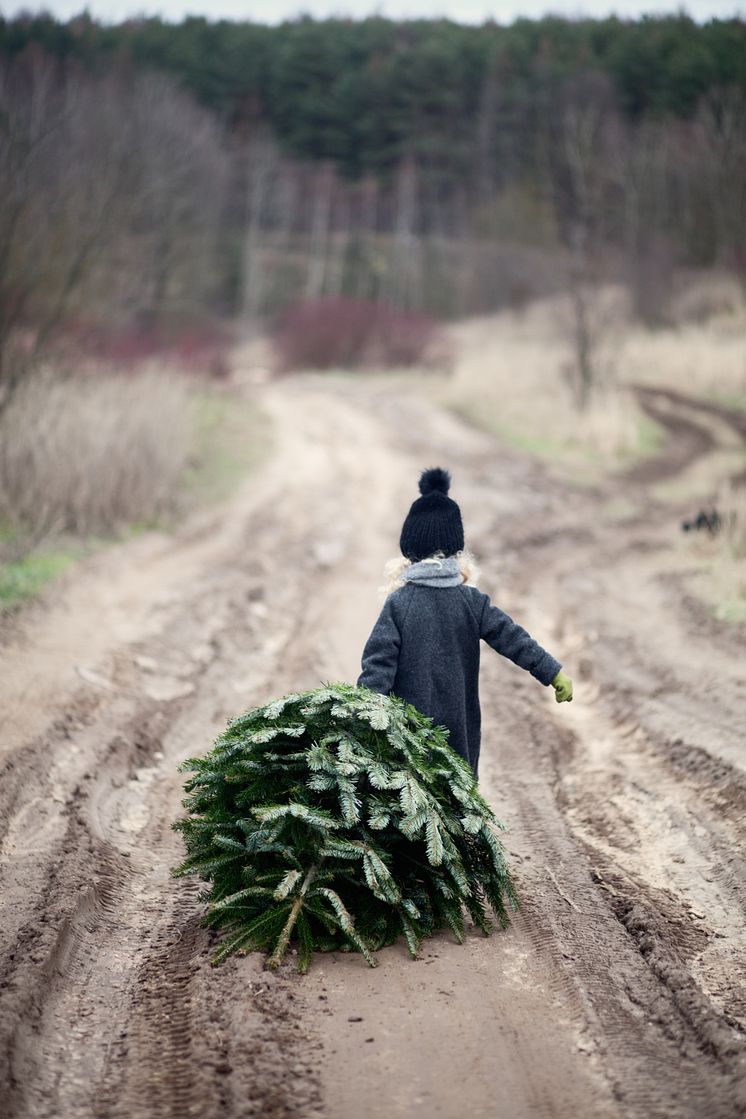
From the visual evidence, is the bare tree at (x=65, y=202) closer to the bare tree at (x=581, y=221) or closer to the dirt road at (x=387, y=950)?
the dirt road at (x=387, y=950)

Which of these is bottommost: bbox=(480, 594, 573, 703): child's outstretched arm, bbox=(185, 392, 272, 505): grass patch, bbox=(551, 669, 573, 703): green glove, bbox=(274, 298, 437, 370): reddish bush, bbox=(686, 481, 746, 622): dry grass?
bbox=(551, 669, 573, 703): green glove

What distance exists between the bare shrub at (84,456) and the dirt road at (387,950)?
999 millimetres

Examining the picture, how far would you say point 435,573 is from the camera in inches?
162

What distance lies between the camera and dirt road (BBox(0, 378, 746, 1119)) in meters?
2.80

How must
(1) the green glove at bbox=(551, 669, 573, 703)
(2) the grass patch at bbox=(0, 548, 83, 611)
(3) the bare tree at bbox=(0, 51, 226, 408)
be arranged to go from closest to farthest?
(1) the green glove at bbox=(551, 669, 573, 703)
(2) the grass patch at bbox=(0, 548, 83, 611)
(3) the bare tree at bbox=(0, 51, 226, 408)

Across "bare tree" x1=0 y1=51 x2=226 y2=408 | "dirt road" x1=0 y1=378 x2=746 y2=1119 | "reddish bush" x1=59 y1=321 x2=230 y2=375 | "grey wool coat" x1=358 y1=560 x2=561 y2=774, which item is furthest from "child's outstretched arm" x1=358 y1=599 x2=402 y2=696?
"reddish bush" x1=59 y1=321 x2=230 y2=375

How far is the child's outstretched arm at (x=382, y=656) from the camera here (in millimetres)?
4035

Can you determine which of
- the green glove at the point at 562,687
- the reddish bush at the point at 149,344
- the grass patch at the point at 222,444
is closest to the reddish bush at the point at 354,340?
the reddish bush at the point at 149,344

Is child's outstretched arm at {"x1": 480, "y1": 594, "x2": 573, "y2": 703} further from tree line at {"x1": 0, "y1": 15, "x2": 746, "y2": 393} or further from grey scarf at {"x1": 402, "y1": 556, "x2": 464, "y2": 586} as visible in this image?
tree line at {"x1": 0, "y1": 15, "x2": 746, "y2": 393}

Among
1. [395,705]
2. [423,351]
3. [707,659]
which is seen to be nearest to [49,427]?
[707,659]

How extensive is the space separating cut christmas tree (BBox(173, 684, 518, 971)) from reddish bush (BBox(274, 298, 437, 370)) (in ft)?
88.7

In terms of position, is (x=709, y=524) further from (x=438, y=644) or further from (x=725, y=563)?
(x=438, y=644)

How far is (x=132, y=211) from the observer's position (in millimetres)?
17172

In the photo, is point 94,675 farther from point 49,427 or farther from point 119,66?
point 119,66
